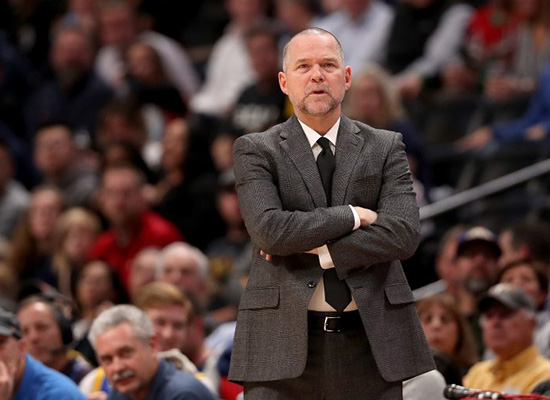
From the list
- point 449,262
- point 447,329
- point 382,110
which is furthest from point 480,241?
point 382,110

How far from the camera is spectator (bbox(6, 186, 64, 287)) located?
973 centimetres

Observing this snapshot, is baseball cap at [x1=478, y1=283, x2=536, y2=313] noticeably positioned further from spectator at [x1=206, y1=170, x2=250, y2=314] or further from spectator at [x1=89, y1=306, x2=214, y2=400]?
spectator at [x1=206, y1=170, x2=250, y2=314]

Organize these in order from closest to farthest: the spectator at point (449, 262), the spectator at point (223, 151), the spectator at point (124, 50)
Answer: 1. the spectator at point (449, 262)
2. the spectator at point (223, 151)
3. the spectator at point (124, 50)

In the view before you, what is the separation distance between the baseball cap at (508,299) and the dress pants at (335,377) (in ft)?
7.63

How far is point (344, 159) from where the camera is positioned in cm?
417

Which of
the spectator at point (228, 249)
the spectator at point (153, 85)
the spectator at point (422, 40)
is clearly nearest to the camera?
the spectator at point (228, 249)

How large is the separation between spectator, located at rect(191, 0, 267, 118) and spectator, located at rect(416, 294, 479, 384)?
16.0ft

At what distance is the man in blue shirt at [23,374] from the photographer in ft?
18.1

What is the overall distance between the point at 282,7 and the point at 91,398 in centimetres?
612

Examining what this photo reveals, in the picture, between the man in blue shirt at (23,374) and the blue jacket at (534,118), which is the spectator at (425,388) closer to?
the man in blue shirt at (23,374)

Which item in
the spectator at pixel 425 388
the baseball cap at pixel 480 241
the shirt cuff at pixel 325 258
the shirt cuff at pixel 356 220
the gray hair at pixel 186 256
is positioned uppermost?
the gray hair at pixel 186 256

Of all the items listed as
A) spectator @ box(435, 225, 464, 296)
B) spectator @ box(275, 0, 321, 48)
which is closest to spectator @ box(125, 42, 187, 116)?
spectator @ box(275, 0, 321, 48)

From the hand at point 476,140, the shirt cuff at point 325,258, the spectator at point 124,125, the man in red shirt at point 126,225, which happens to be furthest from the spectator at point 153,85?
the shirt cuff at point 325,258

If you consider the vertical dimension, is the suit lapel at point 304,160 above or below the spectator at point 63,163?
below
